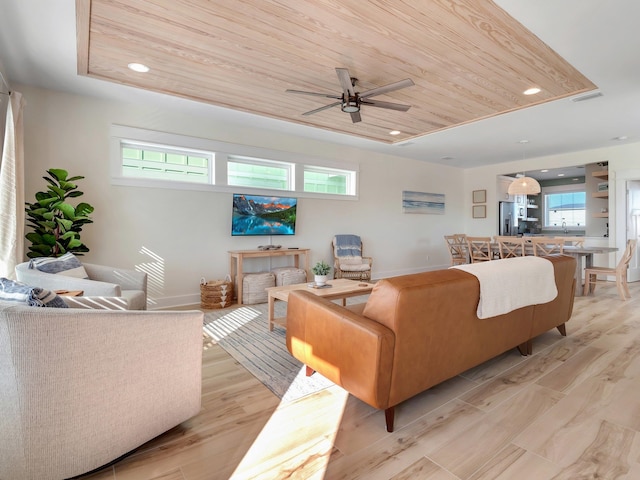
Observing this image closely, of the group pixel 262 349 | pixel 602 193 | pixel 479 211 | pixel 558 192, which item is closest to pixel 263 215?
pixel 262 349

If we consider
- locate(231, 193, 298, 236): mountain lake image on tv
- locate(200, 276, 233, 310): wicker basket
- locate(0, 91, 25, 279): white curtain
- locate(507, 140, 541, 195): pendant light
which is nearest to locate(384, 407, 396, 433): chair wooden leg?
locate(200, 276, 233, 310): wicker basket

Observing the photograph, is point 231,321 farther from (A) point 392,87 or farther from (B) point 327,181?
(B) point 327,181

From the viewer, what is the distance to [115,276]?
123 inches

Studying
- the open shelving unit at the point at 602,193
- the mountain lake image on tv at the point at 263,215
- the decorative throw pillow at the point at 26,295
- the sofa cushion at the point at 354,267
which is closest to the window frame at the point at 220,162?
the mountain lake image on tv at the point at 263,215

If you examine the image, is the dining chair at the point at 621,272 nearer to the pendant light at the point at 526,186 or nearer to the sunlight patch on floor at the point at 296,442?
the pendant light at the point at 526,186

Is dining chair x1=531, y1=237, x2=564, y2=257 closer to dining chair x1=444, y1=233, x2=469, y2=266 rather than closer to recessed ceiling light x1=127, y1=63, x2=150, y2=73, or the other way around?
dining chair x1=444, y1=233, x2=469, y2=266

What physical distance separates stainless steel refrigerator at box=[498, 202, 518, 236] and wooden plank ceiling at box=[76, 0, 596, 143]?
4.36 m

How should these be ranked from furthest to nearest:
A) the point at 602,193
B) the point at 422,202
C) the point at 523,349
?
the point at 422,202 < the point at 602,193 < the point at 523,349

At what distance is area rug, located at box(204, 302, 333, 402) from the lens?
7.47ft

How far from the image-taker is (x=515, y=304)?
7.44 feet

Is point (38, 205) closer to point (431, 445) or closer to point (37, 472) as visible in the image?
point (37, 472)

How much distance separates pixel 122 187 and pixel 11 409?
3.37 m

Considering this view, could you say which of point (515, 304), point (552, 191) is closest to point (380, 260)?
point (515, 304)

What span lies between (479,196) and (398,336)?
298 inches
